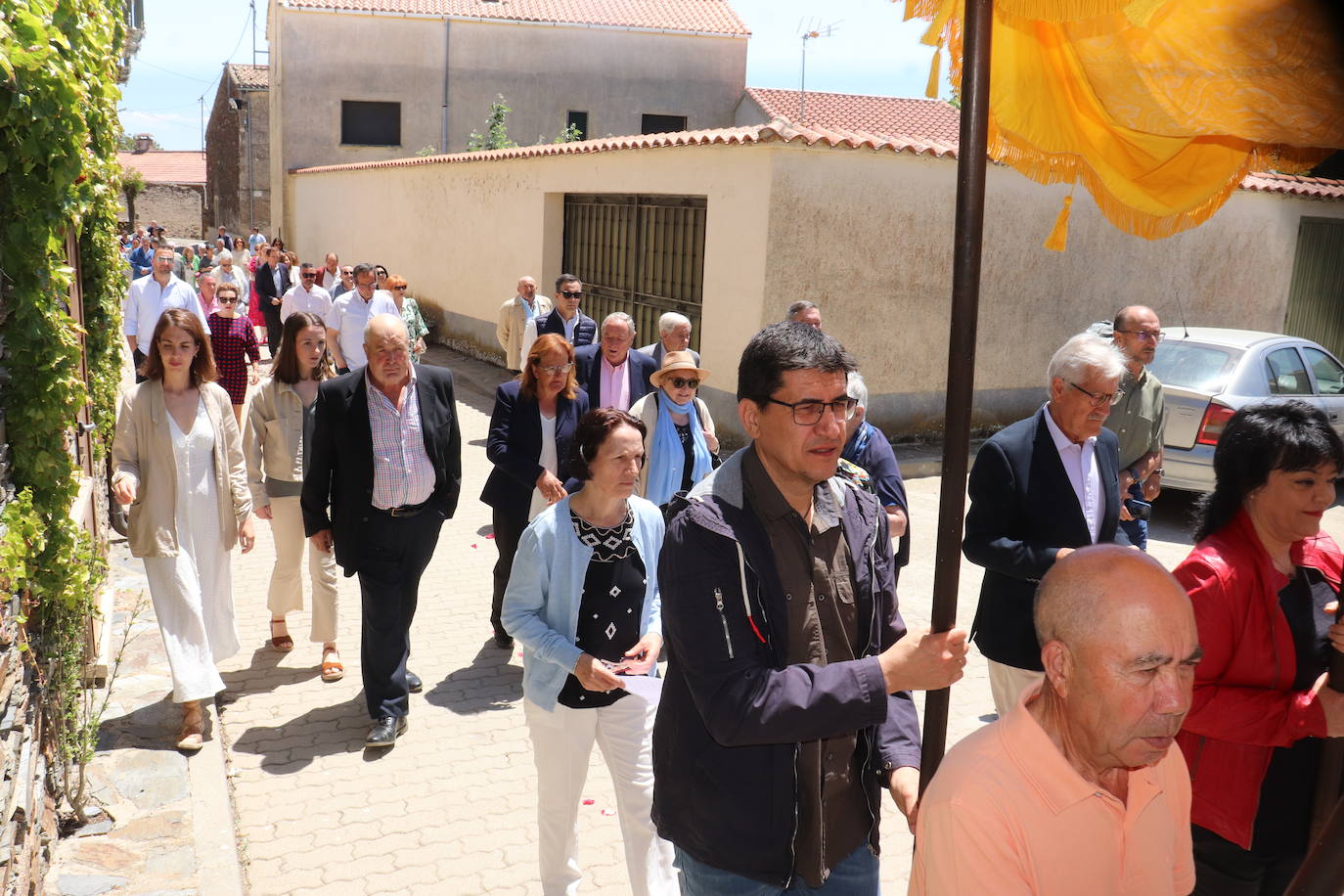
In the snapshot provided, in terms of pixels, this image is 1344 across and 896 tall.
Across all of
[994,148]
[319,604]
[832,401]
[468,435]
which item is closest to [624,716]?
[832,401]

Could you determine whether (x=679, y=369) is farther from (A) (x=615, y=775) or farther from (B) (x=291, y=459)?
(A) (x=615, y=775)

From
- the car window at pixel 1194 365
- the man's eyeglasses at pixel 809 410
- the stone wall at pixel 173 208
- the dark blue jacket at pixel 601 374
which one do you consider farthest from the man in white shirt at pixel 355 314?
the stone wall at pixel 173 208

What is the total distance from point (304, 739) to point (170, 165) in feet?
220

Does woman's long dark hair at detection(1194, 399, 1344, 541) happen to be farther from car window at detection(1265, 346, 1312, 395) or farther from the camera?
car window at detection(1265, 346, 1312, 395)

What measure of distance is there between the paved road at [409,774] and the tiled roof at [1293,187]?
430 inches

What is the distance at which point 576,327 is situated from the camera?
11.1m

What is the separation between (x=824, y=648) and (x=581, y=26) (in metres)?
31.8

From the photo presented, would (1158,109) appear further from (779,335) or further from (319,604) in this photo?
(319,604)

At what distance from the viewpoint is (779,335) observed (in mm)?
2602

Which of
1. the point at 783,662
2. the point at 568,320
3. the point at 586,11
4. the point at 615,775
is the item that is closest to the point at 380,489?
the point at 615,775

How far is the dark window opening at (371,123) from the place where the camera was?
1238 inches

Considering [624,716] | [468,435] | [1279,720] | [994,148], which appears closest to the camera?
[1279,720]

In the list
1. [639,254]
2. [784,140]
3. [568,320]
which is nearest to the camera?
[568,320]

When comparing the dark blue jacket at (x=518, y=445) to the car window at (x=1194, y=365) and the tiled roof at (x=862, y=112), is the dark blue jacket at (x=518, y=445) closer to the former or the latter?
the car window at (x=1194, y=365)
